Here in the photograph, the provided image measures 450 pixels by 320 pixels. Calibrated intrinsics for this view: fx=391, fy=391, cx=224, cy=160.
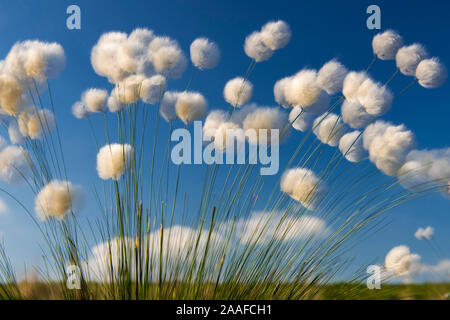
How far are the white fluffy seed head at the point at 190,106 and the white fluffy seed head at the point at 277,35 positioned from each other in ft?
1.62

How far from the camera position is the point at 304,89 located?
2049 mm

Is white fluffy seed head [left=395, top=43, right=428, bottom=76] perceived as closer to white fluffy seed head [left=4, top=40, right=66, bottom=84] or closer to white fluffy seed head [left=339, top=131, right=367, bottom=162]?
white fluffy seed head [left=339, top=131, right=367, bottom=162]

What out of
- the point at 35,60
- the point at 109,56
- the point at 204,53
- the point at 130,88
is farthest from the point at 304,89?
the point at 35,60

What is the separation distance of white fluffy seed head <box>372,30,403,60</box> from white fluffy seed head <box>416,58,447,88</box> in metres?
0.17

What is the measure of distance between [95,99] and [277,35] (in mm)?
1101

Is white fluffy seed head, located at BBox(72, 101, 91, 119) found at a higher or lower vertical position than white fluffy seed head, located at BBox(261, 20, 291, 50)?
lower

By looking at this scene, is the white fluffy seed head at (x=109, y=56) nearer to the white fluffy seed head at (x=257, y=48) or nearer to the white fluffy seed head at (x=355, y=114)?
the white fluffy seed head at (x=257, y=48)

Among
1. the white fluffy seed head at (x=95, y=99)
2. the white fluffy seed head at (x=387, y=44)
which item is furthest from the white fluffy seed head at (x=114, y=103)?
the white fluffy seed head at (x=387, y=44)

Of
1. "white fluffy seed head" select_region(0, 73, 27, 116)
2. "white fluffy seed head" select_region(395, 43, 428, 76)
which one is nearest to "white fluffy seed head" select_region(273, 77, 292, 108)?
"white fluffy seed head" select_region(395, 43, 428, 76)

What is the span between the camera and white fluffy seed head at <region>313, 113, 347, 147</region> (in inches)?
90.0

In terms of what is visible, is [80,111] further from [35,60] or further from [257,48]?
[257,48]
